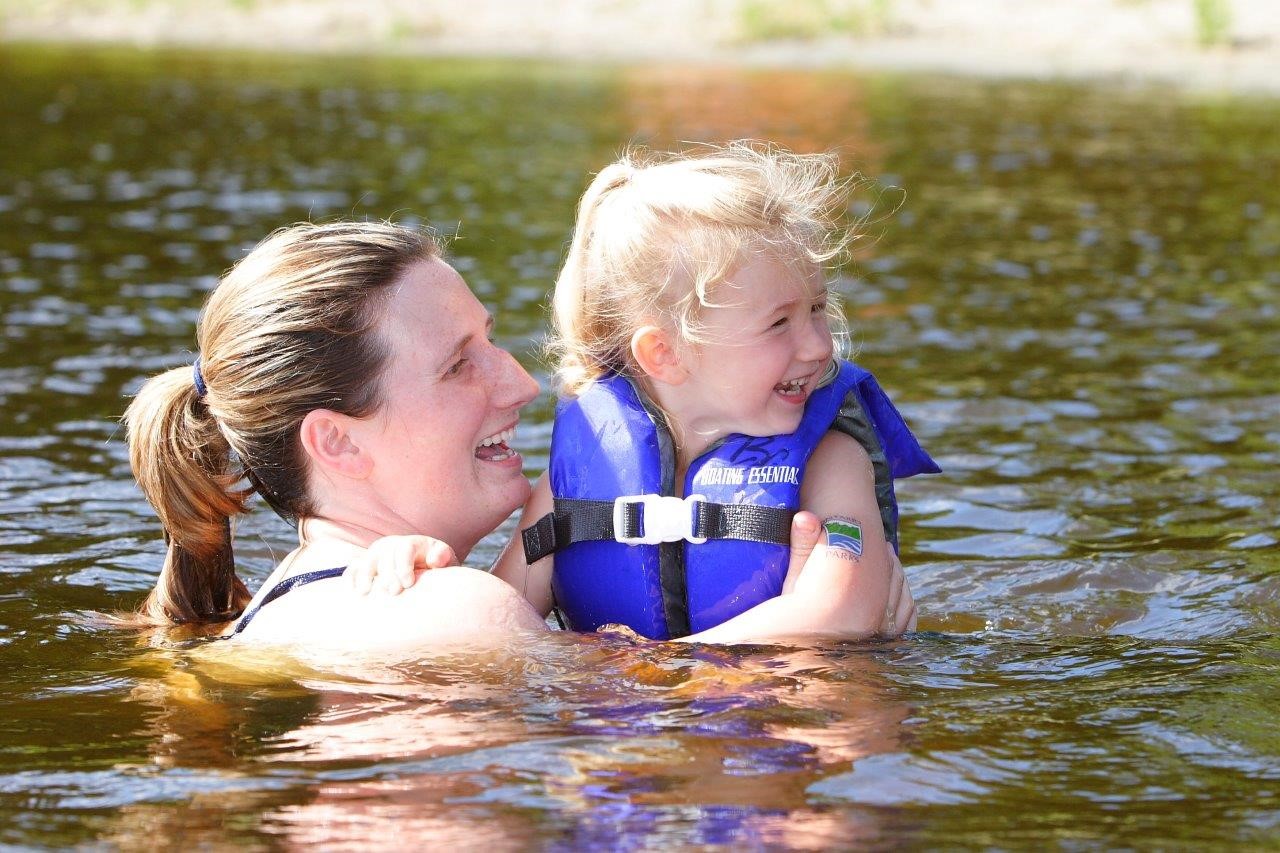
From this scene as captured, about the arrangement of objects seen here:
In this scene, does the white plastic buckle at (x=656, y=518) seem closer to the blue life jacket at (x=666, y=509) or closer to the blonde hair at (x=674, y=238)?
the blue life jacket at (x=666, y=509)

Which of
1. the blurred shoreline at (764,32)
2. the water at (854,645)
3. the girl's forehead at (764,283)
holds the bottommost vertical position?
the water at (854,645)

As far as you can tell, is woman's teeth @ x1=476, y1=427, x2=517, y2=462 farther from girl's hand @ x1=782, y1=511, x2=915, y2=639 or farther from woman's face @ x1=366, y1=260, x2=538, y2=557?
girl's hand @ x1=782, y1=511, x2=915, y2=639

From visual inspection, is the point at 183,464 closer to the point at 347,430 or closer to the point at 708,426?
the point at 347,430

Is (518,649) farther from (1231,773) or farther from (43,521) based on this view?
(43,521)

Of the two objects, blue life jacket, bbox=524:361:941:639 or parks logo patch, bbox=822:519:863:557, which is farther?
blue life jacket, bbox=524:361:941:639

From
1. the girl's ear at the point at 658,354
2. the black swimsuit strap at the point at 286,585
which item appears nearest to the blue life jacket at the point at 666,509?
the girl's ear at the point at 658,354

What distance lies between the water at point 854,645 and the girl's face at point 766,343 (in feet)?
2.16

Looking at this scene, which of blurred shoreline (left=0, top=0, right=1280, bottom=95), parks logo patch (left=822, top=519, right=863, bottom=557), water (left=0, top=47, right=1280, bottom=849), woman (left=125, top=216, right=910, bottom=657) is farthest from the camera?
blurred shoreline (left=0, top=0, right=1280, bottom=95)

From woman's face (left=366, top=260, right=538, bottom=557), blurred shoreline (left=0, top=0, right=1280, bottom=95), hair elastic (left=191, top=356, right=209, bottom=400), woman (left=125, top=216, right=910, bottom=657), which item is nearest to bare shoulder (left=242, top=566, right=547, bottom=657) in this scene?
woman (left=125, top=216, right=910, bottom=657)

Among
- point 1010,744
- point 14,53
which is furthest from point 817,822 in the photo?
point 14,53

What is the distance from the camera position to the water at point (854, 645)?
338 centimetres

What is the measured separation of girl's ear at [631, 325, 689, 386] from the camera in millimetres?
4320

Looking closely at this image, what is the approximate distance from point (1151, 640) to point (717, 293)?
1702 millimetres

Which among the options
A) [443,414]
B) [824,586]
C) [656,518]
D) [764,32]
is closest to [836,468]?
[824,586]
